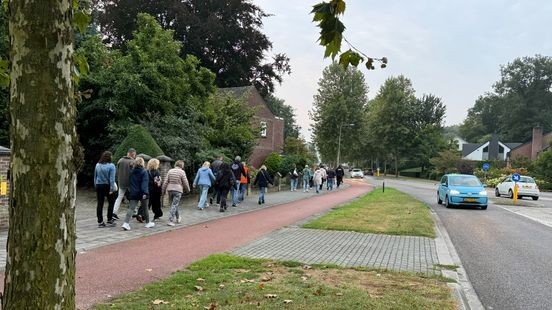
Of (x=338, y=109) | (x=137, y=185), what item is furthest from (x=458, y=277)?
(x=338, y=109)

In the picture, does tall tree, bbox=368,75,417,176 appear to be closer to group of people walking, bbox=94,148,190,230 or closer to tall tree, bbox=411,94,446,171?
tall tree, bbox=411,94,446,171

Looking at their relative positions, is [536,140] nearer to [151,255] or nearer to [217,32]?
[217,32]

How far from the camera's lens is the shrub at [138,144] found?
631 inches

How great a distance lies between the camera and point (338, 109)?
69.5 m

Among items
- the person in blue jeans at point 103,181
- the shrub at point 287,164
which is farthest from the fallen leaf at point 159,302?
the shrub at point 287,164

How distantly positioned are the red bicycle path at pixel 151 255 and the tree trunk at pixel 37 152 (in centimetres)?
304

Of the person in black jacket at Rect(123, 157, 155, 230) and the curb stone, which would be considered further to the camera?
the person in black jacket at Rect(123, 157, 155, 230)

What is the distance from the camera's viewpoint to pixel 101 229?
1084 cm

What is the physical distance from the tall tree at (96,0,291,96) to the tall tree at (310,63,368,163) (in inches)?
1265

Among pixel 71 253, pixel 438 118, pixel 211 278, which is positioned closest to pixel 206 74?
pixel 211 278

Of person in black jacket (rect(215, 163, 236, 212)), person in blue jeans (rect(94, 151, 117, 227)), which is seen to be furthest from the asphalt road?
person in blue jeans (rect(94, 151, 117, 227))

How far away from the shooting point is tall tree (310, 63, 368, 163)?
6962 centimetres

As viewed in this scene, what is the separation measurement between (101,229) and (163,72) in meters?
10.5

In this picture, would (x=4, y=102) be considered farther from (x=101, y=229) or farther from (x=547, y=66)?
(x=547, y=66)
